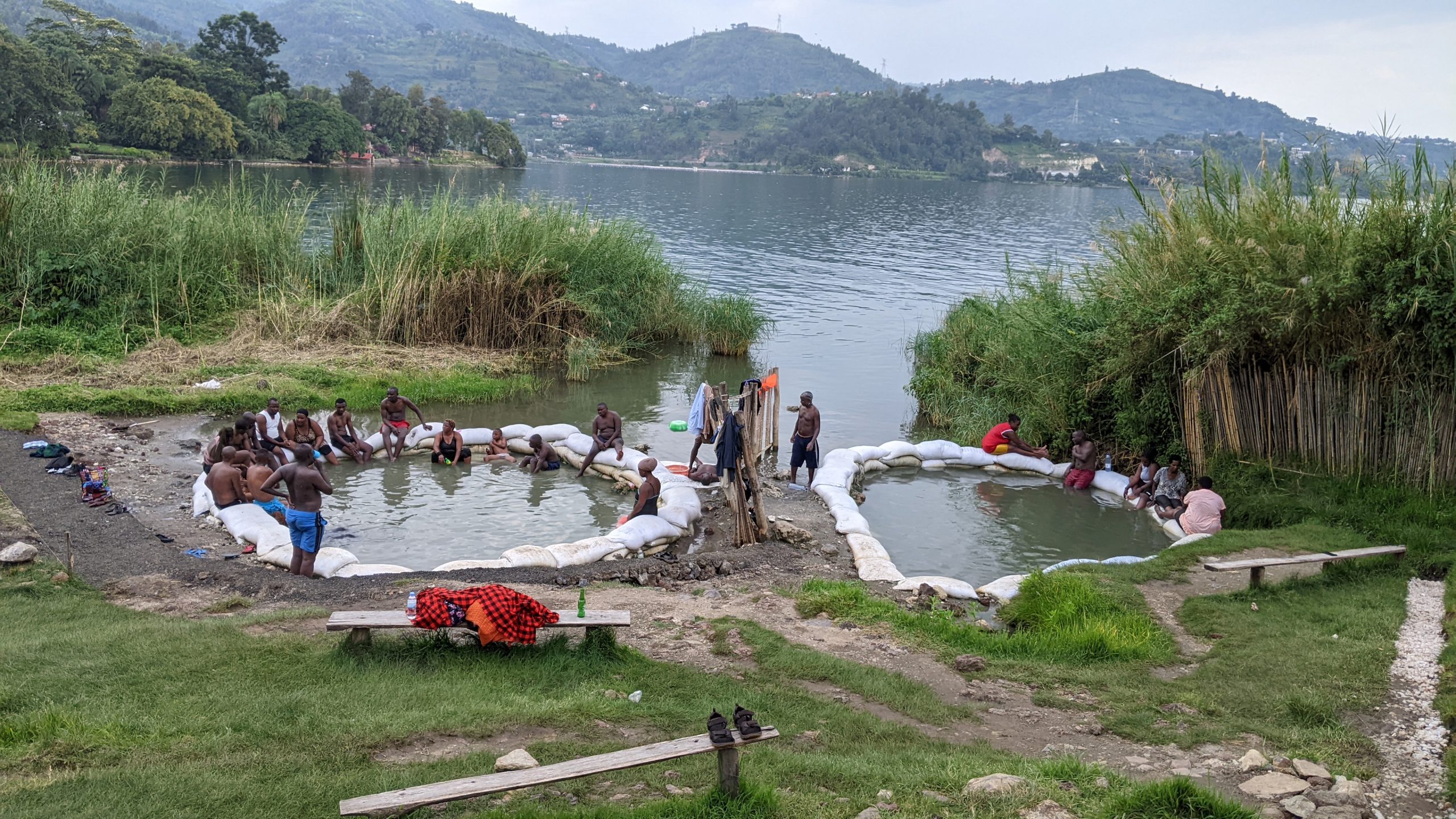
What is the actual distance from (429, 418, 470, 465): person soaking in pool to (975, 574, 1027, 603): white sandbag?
872 centimetres

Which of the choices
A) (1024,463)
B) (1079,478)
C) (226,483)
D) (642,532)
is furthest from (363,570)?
(1079,478)

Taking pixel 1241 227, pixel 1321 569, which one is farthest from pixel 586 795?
pixel 1241 227

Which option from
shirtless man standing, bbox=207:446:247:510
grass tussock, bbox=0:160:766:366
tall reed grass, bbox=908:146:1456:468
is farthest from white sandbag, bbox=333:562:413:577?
grass tussock, bbox=0:160:766:366

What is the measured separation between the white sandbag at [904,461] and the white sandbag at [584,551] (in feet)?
21.6

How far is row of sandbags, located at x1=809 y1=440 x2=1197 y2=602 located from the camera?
439 inches

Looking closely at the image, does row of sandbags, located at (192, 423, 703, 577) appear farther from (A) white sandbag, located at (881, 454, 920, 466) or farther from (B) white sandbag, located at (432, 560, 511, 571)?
(A) white sandbag, located at (881, 454, 920, 466)

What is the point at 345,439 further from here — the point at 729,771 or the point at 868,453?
the point at 729,771

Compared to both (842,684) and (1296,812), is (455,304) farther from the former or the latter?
(1296,812)

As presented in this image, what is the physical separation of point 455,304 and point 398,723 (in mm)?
16944

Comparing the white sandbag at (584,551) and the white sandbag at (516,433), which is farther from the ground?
the white sandbag at (516,433)

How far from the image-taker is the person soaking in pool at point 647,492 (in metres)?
12.8

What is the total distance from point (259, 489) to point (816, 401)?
1323 cm

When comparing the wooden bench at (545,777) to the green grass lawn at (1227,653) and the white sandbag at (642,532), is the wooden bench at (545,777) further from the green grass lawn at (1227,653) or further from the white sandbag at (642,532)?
the white sandbag at (642,532)

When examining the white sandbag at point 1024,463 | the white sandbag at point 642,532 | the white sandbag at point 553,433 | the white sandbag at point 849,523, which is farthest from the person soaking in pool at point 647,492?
the white sandbag at point 1024,463
